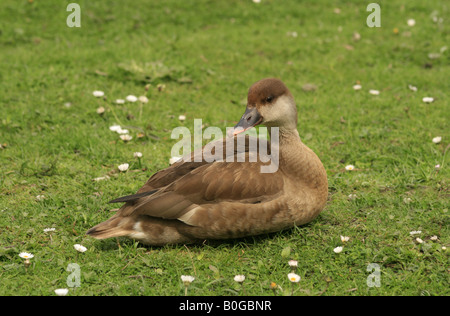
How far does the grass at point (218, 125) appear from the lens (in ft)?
12.6

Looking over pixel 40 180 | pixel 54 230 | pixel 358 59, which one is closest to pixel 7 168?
pixel 40 180

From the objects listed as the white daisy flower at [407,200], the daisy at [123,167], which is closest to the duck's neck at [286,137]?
the white daisy flower at [407,200]

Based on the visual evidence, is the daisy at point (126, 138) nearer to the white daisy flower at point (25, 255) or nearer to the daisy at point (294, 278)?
the white daisy flower at point (25, 255)

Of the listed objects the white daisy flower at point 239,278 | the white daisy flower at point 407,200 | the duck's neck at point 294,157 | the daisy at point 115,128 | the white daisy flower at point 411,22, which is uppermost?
the white daisy flower at point 411,22

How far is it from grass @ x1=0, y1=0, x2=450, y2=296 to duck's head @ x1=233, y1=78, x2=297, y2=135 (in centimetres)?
89

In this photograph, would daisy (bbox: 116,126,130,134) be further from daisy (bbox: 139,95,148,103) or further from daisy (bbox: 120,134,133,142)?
daisy (bbox: 139,95,148,103)

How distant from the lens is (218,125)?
20.7ft

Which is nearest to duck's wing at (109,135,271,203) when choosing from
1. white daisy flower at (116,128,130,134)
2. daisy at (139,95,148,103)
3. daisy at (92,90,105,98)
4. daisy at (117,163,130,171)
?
daisy at (117,163,130,171)

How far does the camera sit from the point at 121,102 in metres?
6.55

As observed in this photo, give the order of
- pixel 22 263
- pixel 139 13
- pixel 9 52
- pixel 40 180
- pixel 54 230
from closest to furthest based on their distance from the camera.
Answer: pixel 22 263, pixel 54 230, pixel 40 180, pixel 9 52, pixel 139 13

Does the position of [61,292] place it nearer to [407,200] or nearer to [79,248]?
[79,248]

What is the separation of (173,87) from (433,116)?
3.13 metres

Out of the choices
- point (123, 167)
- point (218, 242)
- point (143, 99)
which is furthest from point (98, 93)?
point (218, 242)

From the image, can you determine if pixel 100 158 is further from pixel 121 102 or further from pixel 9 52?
pixel 9 52
